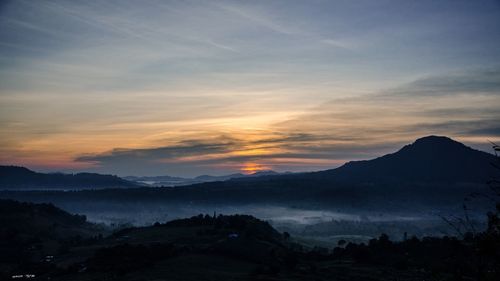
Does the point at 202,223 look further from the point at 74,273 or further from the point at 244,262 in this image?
the point at 74,273

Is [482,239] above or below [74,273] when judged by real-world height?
above

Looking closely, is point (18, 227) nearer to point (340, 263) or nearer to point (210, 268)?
point (210, 268)

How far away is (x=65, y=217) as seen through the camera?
187125 millimetres

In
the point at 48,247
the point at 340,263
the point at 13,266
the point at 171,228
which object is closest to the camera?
the point at 340,263

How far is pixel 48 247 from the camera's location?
416 ft

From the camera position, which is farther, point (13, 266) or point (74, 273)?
point (13, 266)

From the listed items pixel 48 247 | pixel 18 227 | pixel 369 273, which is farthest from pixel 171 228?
pixel 369 273

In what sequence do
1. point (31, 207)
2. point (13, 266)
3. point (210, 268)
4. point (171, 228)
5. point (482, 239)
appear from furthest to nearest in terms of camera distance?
1. point (31, 207)
2. point (171, 228)
3. point (13, 266)
4. point (210, 268)
5. point (482, 239)

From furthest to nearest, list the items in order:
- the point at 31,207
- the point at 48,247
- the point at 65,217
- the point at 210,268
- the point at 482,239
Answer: the point at 65,217 → the point at 31,207 → the point at 48,247 → the point at 210,268 → the point at 482,239

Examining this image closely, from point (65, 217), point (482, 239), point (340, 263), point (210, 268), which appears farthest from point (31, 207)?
point (482, 239)

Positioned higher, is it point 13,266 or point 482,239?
point 482,239

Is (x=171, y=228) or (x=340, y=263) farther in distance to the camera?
(x=171, y=228)

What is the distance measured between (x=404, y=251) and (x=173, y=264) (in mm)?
45905

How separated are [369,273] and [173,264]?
34.6m
